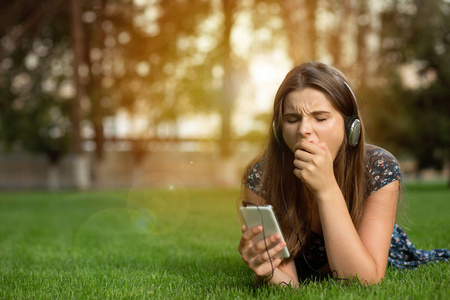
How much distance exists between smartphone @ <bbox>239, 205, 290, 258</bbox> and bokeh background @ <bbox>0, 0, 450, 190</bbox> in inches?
604

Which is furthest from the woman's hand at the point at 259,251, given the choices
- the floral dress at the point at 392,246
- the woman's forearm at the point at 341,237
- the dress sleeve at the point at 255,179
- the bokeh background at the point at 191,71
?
the bokeh background at the point at 191,71

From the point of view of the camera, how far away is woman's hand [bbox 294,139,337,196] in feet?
7.69

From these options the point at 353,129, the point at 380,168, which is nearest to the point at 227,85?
the point at 380,168

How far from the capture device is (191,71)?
2359cm

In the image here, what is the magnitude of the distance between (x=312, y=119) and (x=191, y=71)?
70.6 ft

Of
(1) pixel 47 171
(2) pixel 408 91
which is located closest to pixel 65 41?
(1) pixel 47 171

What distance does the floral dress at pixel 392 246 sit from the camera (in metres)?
2.79

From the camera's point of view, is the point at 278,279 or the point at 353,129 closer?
the point at 353,129

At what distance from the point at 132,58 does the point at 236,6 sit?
6219mm

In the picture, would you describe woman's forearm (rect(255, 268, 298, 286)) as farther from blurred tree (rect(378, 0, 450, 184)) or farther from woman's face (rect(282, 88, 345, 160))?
blurred tree (rect(378, 0, 450, 184))

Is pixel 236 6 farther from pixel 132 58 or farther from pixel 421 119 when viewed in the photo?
pixel 421 119

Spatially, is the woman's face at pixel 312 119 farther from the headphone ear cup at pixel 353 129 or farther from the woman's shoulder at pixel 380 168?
the woman's shoulder at pixel 380 168

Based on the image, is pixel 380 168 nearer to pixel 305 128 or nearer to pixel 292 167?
pixel 292 167

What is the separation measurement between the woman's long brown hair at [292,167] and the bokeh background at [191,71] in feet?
48.5
